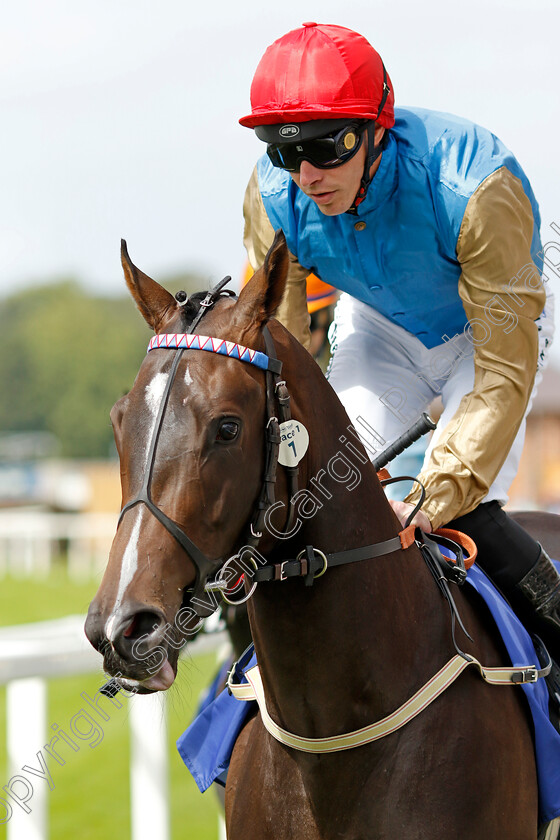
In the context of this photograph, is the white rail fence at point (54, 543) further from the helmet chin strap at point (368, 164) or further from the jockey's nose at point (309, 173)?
the jockey's nose at point (309, 173)

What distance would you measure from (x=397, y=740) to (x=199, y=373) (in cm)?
106

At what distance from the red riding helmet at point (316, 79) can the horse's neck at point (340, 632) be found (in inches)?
40.5

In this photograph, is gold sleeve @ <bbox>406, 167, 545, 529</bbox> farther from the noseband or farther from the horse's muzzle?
the horse's muzzle

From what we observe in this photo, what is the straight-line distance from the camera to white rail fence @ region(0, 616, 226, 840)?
4.50 meters

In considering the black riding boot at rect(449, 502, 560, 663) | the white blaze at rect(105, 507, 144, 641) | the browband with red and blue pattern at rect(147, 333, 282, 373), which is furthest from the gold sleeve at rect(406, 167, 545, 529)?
the white blaze at rect(105, 507, 144, 641)

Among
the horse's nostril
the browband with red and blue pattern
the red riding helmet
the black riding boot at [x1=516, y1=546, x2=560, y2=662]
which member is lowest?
the black riding boot at [x1=516, y1=546, x2=560, y2=662]

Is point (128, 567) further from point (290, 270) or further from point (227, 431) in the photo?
point (290, 270)

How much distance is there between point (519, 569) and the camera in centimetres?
314

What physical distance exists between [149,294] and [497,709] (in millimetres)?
1412

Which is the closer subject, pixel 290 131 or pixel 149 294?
pixel 149 294

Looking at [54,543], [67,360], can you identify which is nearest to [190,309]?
[54,543]

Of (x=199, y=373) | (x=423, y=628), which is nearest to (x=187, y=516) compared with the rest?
(x=199, y=373)

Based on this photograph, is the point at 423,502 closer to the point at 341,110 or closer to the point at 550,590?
the point at 550,590

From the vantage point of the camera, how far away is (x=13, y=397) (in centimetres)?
8500
